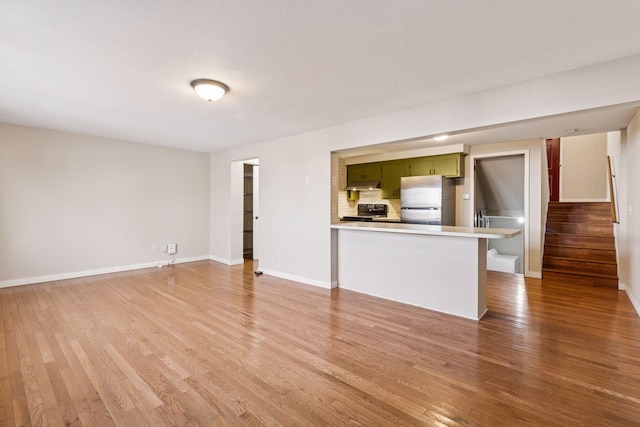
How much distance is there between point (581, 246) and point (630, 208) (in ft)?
5.83

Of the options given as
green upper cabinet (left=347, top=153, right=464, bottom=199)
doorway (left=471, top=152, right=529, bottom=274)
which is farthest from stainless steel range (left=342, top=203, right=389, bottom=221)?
doorway (left=471, top=152, right=529, bottom=274)

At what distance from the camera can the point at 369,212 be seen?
288 inches

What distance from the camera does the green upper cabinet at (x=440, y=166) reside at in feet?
18.0

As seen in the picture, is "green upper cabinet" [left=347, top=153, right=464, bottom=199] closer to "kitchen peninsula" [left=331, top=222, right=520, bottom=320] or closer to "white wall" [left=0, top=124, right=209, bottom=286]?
"kitchen peninsula" [left=331, top=222, right=520, bottom=320]

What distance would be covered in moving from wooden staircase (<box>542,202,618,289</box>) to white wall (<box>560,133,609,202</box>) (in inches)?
51.9

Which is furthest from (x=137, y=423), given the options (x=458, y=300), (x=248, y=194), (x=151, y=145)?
(x=248, y=194)

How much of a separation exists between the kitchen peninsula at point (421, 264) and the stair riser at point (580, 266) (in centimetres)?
278

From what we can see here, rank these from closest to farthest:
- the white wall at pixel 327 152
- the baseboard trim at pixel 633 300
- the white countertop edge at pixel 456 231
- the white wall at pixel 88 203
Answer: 1. the white wall at pixel 327 152
2. the white countertop edge at pixel 456 231
3. the baseboard trim at pixel 633 300
4. the white wall at pixel 88 203

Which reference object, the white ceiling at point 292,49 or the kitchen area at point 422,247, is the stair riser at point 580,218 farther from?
the white ceiling at point 292,49

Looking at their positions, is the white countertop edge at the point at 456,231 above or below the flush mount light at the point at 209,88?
below

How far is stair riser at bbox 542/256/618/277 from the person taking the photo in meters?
Result: 4.59

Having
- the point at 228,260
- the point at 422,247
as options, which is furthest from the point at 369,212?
the point at 422,247

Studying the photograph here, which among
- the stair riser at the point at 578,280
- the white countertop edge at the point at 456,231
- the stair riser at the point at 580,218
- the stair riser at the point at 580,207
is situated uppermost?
the stair riser at the point at 580,207

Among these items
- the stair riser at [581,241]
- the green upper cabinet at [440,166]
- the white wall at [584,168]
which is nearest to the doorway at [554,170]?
the white wall at [584,168]
